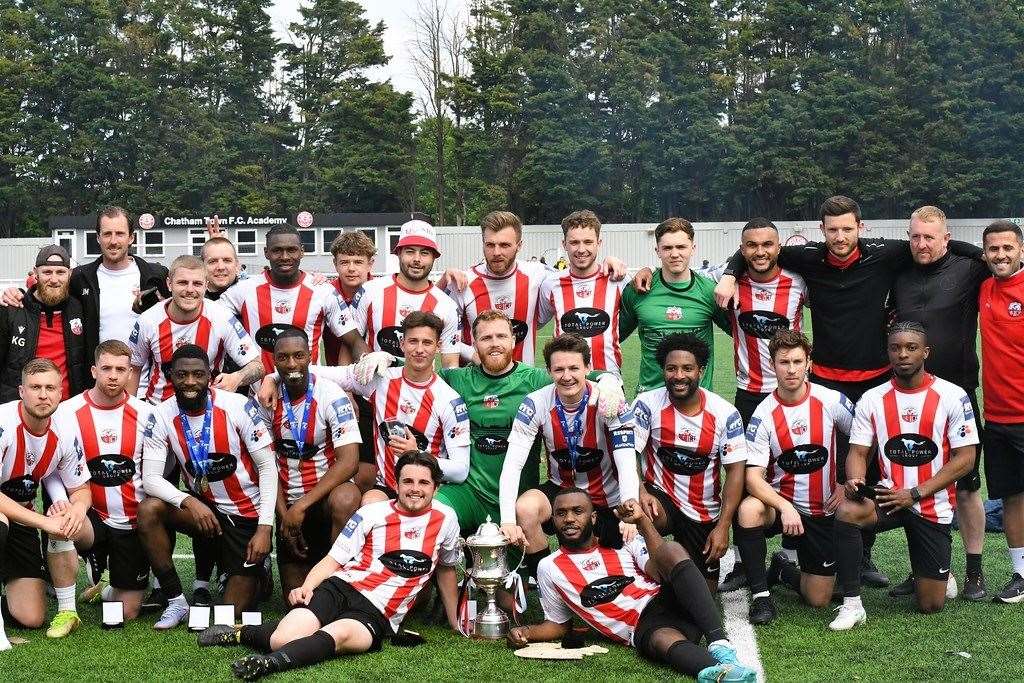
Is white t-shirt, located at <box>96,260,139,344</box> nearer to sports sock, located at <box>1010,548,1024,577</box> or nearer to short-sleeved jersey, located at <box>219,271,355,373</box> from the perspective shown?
short-sleeved jersey, located at <box>219,271,355,373</box>

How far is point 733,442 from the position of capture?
5.50m

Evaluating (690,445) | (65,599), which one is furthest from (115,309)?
(690,445)

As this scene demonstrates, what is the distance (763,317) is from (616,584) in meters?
1.97

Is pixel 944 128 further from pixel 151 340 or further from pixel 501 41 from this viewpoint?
pixel 151 340

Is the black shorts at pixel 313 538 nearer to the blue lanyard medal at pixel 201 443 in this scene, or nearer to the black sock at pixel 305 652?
the blue lanyard medal at pixel 201 443

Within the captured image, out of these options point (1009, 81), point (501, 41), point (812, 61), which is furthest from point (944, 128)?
point (501, 41)

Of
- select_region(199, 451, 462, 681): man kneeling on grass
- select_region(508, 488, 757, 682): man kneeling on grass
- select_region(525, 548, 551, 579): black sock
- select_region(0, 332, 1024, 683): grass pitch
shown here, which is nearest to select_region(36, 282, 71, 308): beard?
select_region(0, 332, 1024, 683): grass pitch

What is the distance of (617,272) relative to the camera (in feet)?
21.7

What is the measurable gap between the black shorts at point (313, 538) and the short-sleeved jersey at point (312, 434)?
12 centimetres

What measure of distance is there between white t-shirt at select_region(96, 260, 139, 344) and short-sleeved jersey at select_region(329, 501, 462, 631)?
2225mm

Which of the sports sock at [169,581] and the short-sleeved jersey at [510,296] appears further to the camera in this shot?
the short-sleeved jersey at [510,296]

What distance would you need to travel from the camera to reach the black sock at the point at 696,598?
4.66 meters

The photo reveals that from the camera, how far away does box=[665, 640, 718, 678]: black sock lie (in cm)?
453

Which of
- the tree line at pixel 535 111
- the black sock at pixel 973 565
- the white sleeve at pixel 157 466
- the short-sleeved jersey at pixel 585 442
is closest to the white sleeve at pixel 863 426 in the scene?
the black sock at pixel 973 565
